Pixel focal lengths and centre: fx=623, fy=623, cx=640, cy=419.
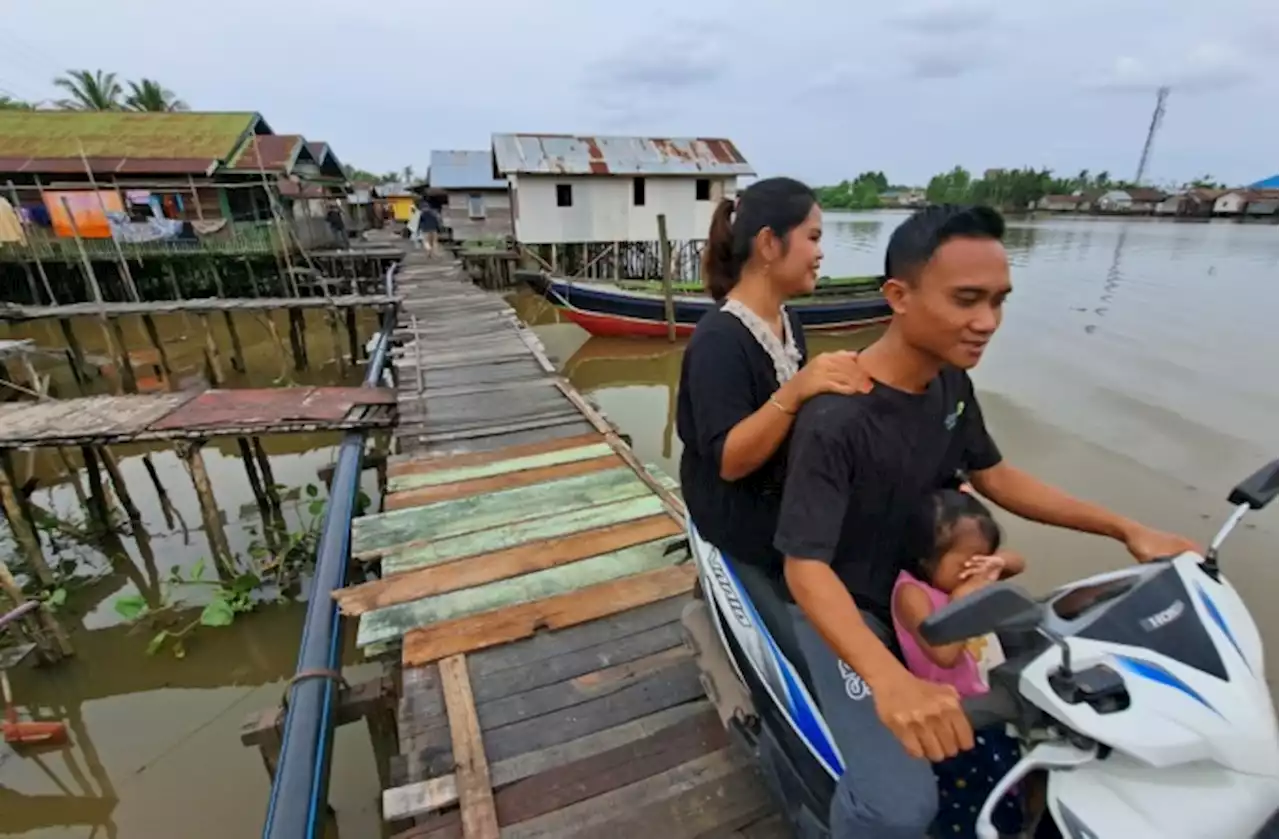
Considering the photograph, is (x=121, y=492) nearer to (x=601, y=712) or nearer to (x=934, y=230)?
(x=601, y=712)

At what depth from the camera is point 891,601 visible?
1.89m

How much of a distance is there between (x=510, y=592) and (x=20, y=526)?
608cm

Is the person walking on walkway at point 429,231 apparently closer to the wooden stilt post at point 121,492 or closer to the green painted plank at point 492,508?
the wooden stilt post at point 121,492

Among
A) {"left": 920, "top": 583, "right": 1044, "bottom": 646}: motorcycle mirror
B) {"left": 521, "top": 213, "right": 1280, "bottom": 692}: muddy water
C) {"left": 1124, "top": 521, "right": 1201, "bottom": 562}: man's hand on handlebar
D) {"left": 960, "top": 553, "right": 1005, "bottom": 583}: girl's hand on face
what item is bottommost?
{"left": 521, "top": 213, "right": 1280, "bottom": 692}: muddy water

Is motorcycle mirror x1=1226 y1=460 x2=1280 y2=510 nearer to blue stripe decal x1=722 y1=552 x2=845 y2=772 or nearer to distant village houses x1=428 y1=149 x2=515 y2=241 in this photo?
blue stripe decal x1=722 y1=552 x2=845 y2=772

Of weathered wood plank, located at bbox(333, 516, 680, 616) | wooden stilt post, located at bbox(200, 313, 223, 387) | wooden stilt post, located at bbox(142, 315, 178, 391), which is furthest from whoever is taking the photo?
wooden stilt post, located at bbox(200, 313, 223, 387)

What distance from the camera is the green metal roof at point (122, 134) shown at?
739 inches

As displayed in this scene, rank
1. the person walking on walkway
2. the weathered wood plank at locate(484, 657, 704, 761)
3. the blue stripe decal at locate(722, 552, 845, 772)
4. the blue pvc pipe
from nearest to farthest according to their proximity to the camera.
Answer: the blue stripe decal at locate(722, 552, 845, 772)
the blue pvc pipe
the weathered wood plank at locate(484, 657, 704, 761)
the person walking on walkway

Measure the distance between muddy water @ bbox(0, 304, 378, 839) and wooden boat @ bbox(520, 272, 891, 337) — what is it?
1000cm

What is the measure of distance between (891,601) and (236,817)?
15.6ft

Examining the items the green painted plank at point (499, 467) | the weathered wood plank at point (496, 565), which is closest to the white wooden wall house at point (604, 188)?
the green painted plank at point (499, 467)

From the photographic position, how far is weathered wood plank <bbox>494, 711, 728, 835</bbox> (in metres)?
2.42

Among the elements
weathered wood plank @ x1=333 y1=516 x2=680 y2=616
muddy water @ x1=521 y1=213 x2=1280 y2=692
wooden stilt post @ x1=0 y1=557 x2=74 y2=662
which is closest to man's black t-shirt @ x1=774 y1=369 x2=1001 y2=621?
weathered wood plank @ x1=333 y1=516 x2=680 y2=616

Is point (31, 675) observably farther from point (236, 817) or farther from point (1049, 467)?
point (1049, 467)
